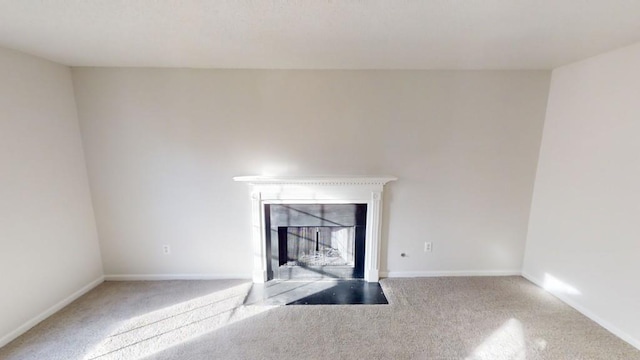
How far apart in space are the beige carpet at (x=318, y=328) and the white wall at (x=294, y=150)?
1.55 feet

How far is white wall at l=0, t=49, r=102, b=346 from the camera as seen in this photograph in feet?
6.61

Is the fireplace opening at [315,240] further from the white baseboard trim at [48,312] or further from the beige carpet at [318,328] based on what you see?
the white baseboard trim at [48,312]

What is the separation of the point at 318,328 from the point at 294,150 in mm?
1713

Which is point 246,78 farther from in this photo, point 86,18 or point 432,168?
Answer: point 432,168

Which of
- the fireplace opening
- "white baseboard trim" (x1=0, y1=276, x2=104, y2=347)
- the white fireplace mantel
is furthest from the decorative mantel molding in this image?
"white baseboard trim" (x1=0, y1=276, x2=104, y2=347)

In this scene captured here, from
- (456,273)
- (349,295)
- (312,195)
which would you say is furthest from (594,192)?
(312,195)

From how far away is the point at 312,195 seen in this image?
279 cm

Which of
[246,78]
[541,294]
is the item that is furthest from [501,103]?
[246,78]

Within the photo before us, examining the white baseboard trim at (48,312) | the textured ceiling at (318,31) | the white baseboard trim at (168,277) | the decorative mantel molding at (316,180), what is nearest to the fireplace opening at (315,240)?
the decorative mantel molding at (316,180)

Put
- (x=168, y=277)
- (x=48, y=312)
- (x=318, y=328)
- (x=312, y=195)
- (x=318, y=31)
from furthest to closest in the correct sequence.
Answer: (x=168, y=277)
(x=312, y=195)
(x=48, y=312)
(x=318, y=328)
(x=318, y=31)

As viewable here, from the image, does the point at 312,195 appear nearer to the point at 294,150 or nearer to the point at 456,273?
the point at 294,150

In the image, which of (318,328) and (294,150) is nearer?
(318,328)

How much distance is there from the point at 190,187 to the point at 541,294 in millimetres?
3892

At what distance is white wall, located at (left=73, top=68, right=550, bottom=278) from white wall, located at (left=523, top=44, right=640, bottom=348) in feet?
0.69
